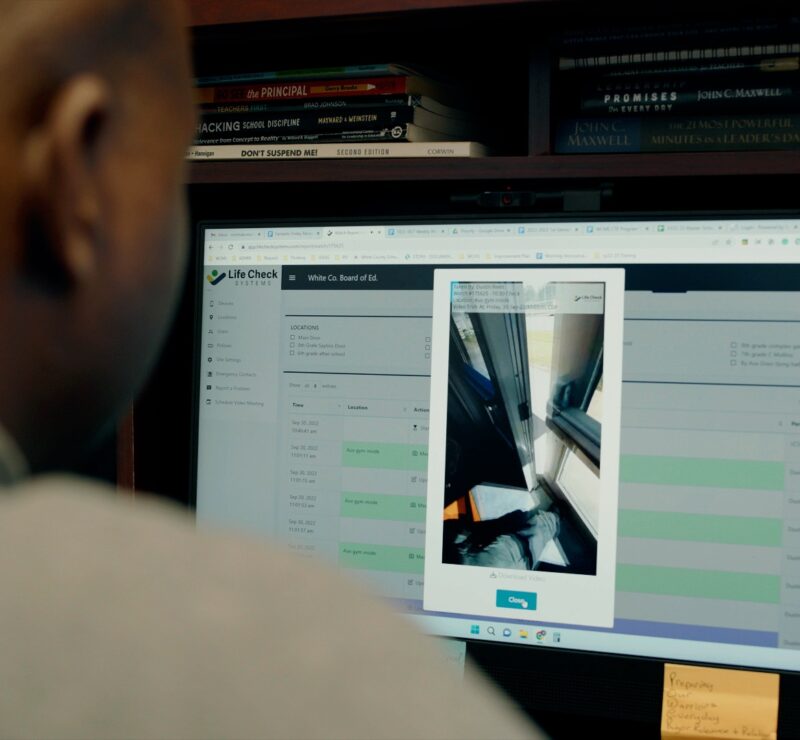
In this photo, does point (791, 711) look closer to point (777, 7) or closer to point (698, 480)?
point (698, 480)

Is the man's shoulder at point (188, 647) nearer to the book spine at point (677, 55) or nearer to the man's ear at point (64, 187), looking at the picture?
the man's ear at point (64, 187)

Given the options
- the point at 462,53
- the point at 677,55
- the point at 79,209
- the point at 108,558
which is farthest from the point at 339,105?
the point at 108,558

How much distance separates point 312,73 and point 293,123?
0.05 metres

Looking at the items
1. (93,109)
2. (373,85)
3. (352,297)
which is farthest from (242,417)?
(93,109)

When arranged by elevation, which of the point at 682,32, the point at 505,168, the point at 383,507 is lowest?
the point at 383,507

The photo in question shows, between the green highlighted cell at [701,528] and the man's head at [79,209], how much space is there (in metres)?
0.56

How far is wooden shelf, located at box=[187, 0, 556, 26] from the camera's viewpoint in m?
0.82

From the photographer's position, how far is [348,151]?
2.95 feet

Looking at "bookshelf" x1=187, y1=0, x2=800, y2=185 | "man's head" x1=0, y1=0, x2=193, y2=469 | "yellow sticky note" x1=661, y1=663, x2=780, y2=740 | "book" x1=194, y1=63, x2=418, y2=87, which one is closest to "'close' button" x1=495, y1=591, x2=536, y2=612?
"yellow sticky note" x1=661, y1=663, x2=780, y2=740

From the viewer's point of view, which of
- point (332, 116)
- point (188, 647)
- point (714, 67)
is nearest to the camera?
point (188, 647)

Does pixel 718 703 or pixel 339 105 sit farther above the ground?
pixel 339 105

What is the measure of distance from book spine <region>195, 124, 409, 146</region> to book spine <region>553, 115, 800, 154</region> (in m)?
0.14

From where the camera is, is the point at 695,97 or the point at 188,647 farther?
the point at 695,97

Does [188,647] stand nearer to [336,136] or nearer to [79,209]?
[79,209]
